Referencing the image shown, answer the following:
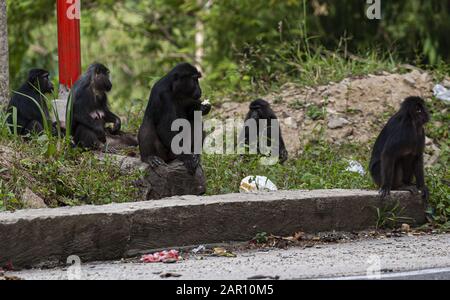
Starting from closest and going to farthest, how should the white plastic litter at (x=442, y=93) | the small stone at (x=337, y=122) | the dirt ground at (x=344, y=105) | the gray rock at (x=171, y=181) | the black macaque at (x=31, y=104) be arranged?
the gray rock at (x=171, y=181) → the black macaque at (x=31, y=104) → the dirt ground at (x=344, y=105) → the small stone at (x=337, y=122) → the white plastic litter at (x=442, y=93)

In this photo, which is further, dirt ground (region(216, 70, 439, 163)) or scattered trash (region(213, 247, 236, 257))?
dirt ground (region(216, 70, 439, 163))

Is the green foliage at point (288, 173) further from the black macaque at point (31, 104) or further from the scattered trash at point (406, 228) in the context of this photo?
the black macaque at point (31, 104)

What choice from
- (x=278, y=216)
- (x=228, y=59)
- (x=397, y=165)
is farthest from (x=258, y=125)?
(x=228, y=59)

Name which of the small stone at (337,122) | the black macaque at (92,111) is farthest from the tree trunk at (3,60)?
the small stone at (337,122)

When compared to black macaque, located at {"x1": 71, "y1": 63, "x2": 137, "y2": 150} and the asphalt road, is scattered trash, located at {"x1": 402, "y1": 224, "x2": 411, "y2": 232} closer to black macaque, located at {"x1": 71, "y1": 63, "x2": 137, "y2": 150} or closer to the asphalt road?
the asphalt road

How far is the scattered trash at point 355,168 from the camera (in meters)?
11.2

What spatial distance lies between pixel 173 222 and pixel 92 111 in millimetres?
3618

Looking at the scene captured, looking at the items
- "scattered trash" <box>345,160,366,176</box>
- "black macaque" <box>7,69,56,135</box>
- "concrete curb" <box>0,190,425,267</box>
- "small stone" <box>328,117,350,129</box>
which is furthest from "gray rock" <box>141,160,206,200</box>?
"small stone" <box>328,117,350,129</box>

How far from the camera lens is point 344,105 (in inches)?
574

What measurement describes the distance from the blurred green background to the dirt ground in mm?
1680

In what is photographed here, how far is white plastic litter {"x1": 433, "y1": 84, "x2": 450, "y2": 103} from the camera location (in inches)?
578

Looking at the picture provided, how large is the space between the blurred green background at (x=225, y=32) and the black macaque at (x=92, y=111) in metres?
5.22
